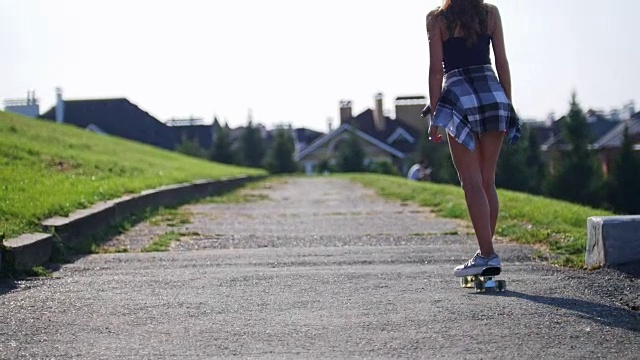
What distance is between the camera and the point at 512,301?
5.43 metres

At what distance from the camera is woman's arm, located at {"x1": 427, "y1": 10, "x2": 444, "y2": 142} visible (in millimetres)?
6070

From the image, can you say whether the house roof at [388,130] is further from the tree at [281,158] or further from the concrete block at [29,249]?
the concrete block at [29,249]

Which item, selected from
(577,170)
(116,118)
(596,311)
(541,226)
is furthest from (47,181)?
(116,118)

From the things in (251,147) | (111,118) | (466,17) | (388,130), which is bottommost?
(466,17)

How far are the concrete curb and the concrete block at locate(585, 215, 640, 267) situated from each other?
3.69 meters

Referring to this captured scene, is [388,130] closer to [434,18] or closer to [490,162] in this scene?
[490,162]

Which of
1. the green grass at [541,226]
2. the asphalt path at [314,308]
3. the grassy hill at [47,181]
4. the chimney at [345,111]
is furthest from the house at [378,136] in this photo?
the asphalt path at [314,308]

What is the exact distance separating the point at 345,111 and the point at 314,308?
83.1 metres

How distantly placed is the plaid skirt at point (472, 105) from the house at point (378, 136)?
66.5 m

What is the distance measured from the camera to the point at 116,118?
7831 centimetres

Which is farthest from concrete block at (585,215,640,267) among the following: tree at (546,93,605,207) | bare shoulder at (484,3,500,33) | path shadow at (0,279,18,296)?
tree at (546,93,605,207)

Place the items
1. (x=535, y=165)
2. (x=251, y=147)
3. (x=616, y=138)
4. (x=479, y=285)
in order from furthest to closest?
(x=251, y=147), (x=616, y=138), (x=535, y=165), (x=479, y=285)

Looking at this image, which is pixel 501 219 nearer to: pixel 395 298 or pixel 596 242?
pixel 596 242

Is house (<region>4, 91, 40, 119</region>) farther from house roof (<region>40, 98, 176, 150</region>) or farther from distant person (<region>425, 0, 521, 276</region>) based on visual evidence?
distant person (<region>425, 0, 521, 276</region>)
